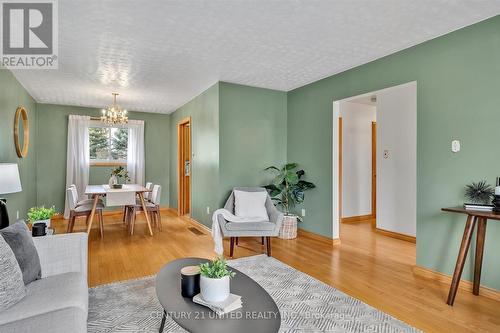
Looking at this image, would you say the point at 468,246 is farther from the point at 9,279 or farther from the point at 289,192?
the point at 9,279

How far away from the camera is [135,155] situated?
22.1ft

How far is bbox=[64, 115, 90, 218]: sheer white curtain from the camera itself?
6.12 meters

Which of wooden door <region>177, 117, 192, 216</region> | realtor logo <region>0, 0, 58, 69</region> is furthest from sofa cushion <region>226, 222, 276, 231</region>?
wooden door <region>177, 117, 192, 216</region>

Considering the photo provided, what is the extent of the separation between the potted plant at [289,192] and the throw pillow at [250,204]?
51cm

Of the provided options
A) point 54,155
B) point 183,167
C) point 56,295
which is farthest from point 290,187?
point 54,155

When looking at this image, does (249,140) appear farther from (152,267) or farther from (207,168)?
(152,267)

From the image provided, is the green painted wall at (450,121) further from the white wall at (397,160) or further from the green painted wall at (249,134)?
the green painted wall at (249,134)

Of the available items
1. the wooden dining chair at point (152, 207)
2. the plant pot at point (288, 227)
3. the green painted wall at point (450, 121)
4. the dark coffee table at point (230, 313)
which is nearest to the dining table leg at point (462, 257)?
the green painted wall at point (450, 121)

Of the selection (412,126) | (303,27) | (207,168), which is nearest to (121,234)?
(207,168)

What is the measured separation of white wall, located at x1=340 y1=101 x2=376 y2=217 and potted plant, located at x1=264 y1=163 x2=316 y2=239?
148cm

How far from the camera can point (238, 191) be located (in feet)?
13.4

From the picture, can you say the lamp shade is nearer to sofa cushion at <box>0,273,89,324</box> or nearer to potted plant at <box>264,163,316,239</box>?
sofa cushion at <box>0,273,89,324</box>

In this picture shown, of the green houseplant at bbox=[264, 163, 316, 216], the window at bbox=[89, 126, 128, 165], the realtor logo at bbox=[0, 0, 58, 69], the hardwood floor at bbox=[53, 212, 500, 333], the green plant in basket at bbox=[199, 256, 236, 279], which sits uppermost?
the realtor logo at bbox=[0, 0, 58, 69]

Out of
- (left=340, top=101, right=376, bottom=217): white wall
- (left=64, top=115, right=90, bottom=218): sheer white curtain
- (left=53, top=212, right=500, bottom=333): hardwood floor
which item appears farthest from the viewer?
(left=64, top=115, right=90, bottom=218): sheer white curtain
